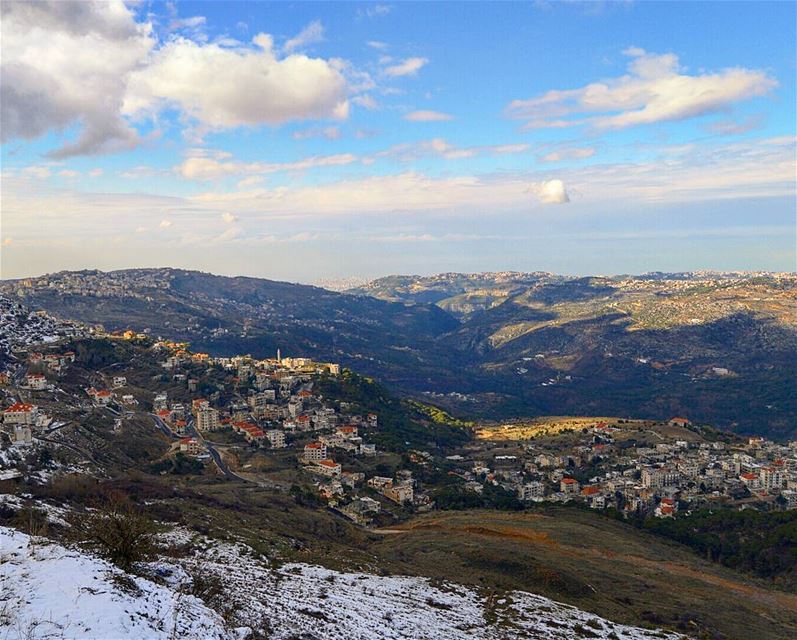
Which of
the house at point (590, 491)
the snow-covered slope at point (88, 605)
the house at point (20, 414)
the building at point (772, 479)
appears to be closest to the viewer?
the snow-covered slope at point (88, 605)

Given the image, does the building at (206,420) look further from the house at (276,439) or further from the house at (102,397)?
the house at (102,397)

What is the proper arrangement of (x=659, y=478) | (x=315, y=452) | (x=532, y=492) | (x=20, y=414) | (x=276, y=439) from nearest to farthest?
(x=20, y=414) < (x=532, y=492) < (x=315, y=452) < (x=659, y=478) < (x=276, y=439)

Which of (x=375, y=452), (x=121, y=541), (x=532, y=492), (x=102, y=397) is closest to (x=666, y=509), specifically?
(x=532, y=492)

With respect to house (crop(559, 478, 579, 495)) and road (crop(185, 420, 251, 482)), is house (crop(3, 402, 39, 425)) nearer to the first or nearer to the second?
road (crop(185, 420, 251, 482))

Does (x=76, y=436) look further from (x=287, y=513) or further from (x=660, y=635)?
(x=660, y=635)

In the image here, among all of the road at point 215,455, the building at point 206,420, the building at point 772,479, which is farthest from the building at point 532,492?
the building at point 206,420

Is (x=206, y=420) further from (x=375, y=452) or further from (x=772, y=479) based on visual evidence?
(x=772, y=479)
